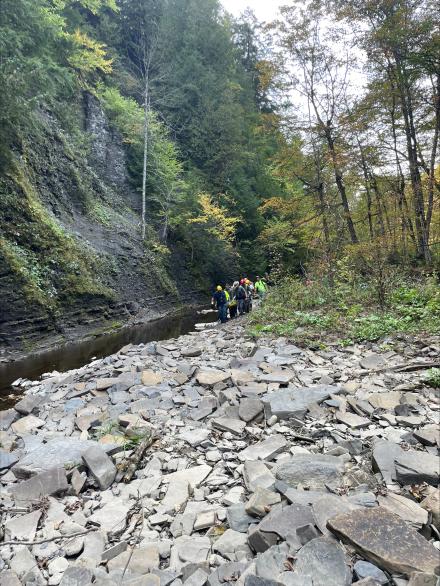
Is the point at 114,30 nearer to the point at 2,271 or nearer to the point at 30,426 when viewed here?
the point at 2,271

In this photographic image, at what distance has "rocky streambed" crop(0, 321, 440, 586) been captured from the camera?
89.1 inches

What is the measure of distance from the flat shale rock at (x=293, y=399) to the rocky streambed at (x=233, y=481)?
0.03 m

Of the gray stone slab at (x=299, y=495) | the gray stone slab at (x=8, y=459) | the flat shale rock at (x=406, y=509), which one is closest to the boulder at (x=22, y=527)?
the gray stone slab at (x=8, y=459)

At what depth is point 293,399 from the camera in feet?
15.8

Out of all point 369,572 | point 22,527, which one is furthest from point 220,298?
point 369,572

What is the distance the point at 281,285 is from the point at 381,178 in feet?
21.9

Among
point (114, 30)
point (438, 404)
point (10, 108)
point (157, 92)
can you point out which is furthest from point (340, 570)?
point (114, 30)

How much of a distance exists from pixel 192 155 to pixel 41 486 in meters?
29.2

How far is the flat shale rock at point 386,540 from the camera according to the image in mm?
2047

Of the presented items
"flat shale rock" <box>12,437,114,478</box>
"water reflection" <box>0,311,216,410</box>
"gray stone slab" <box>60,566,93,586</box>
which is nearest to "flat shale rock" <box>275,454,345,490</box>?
"gray stone slab" <box>60,566,93,586</box>

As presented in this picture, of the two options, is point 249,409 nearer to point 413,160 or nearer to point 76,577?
point 76,577

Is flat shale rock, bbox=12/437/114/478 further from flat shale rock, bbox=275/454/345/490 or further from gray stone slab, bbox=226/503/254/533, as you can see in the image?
flat shale rock, bbox=275/454/345/490

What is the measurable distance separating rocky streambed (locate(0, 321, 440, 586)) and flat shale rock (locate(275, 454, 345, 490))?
0.01 meters

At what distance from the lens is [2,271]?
37.1 ft
